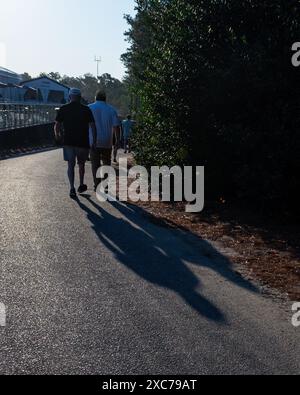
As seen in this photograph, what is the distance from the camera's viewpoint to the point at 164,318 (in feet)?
15.0

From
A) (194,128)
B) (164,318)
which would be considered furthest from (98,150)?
(164,318)

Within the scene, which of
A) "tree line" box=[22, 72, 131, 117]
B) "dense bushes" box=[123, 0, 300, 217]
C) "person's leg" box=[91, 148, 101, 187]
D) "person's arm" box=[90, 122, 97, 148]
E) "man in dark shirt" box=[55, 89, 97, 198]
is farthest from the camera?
"tree line" box=[22, 72, 131, 117]

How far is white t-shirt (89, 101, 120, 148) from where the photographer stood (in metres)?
10.8

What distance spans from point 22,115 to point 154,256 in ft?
76.4

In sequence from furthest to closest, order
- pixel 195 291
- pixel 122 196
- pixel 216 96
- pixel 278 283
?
pixel 122 196 → pixel 216 96 → pixel 278 283 → pixel 195 291

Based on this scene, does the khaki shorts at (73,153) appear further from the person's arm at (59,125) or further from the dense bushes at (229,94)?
the dense bushes at (229,94)

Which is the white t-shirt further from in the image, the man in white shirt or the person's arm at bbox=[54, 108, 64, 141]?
the person's arm at bbox=[54, 108, 64, 141]

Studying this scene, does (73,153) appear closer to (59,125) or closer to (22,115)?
(59,125)

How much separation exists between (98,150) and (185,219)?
297 cm

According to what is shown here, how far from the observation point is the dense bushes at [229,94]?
27.6 ft

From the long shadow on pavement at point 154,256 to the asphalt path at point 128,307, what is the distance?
0.01 metres

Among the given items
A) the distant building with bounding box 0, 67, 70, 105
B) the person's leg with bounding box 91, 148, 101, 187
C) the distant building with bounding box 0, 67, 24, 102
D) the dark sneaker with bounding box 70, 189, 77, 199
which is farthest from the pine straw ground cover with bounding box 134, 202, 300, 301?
the distant building with bounding box 0, 67, 70, 105

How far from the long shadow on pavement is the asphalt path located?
0.5 inches
